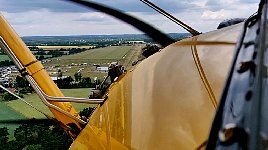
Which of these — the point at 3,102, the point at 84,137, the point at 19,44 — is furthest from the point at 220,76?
the point at 3,102

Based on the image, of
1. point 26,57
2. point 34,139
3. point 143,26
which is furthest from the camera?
point 34,139

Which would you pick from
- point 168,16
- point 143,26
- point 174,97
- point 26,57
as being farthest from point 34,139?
point 174,97

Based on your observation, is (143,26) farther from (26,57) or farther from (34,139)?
(34,139)

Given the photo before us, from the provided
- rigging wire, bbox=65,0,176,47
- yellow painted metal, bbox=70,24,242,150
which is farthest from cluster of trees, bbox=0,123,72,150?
yellow painted metal, bbox=70,24,242,150

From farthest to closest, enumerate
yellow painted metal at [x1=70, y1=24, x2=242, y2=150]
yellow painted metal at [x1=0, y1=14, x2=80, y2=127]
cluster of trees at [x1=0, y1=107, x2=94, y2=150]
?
cluster of trees at [x1=0, y1=107, x2=94, y2=150]
yellow painted metal at [x1=0, y1=14, x2=80, y2=127]
yellow painted metal at [x1=70, y1=24, x2=242, y2=150]

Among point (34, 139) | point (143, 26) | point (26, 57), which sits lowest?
point (34, 139)

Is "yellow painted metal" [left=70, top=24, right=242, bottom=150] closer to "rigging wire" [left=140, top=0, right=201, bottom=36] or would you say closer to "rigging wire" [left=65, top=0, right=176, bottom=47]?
"rigging wire" [left=65, top=0, right=176, bottom=47]

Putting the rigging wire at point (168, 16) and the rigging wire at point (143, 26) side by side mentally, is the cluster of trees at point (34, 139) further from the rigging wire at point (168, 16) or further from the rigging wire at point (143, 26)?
the rigging wire at point (143, 26)

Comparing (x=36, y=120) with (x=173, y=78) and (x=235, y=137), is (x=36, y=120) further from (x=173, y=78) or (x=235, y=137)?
(x=235, y=137)
